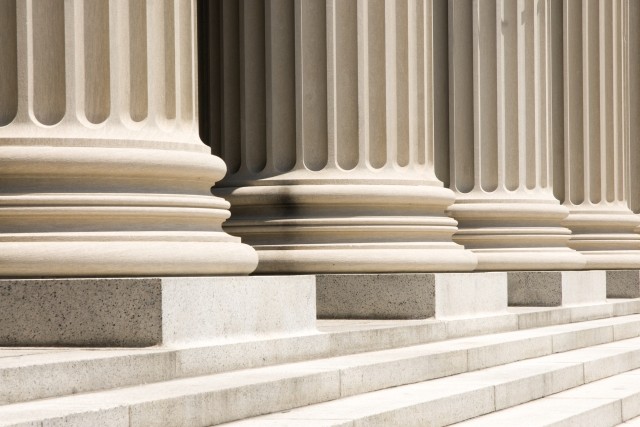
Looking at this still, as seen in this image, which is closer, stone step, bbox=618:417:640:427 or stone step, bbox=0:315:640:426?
stone step, bbox=0:315:640:426

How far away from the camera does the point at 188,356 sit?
98.0 feet

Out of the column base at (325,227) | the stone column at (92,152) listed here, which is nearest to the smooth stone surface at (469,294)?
the column base at (325,227)

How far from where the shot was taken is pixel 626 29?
7656 cm

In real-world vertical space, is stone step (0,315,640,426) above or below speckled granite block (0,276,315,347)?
below

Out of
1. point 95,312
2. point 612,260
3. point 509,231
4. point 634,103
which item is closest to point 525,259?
point 509,231

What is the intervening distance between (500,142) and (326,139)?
51.1 feet

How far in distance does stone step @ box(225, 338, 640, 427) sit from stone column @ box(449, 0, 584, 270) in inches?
396

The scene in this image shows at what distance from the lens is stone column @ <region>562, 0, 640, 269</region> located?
231 ft

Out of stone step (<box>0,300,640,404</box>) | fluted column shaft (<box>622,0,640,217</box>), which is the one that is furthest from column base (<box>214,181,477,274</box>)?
fluted column shaft (<box>622,0,640,217</box>)

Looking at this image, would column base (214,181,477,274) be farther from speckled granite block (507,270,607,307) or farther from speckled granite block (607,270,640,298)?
speckled granite block (607,270,640,298)

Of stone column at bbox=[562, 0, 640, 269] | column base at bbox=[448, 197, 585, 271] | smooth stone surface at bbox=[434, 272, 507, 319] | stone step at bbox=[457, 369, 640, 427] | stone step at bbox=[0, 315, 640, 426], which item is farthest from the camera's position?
stone column at bbox=[562, 0, 640, 269]

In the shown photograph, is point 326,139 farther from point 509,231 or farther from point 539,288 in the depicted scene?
point 539,288

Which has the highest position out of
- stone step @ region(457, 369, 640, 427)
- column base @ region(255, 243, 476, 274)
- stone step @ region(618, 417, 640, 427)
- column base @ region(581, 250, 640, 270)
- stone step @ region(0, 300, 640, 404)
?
column base @ region(255, 243, 476, 274)

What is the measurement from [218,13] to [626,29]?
117 ft
